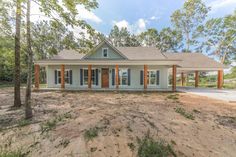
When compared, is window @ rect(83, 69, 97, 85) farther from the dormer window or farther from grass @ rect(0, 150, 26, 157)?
grass @ rect(0, 150, 26, 157)

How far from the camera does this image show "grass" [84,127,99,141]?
170 inches

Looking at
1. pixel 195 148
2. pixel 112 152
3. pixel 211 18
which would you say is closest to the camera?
pixel 112 152

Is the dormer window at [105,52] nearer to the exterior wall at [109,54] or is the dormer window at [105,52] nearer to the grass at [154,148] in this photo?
the exterior wall at [109,54]

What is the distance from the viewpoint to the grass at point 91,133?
4.32m

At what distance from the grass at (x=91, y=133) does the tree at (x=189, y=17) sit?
31.8 meters

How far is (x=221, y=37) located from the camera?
30125mm

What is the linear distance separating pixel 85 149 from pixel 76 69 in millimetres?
12541

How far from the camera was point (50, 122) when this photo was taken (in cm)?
537

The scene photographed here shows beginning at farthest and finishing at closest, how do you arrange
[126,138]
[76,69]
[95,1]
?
[76,69] < [95,1] < [126,138]

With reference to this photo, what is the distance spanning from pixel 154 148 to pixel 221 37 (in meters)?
33.8

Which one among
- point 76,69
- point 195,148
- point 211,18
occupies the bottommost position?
point 195,148

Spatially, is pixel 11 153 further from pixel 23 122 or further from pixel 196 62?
pixel 196 62

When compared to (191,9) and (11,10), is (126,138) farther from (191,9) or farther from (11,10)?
(191,9)

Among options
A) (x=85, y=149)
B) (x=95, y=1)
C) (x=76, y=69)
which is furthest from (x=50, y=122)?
(x=76, y=69)
